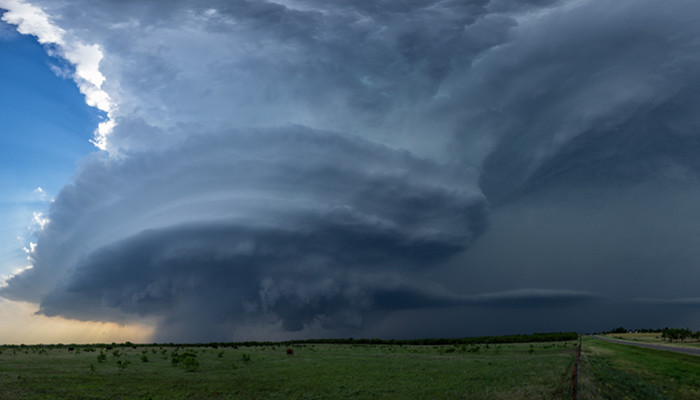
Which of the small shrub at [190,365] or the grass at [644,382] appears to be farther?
the small shrub at [190,365]

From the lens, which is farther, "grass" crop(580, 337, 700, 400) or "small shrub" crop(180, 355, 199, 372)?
"small shrub" crop(180, 355, 199, 372)

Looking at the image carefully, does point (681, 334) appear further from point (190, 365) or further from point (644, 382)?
point (190, 365)

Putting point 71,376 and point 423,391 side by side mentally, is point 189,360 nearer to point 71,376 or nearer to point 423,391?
point 71,376

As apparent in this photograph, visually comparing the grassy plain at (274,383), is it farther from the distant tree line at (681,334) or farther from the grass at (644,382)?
the distant tree line at (681,334)

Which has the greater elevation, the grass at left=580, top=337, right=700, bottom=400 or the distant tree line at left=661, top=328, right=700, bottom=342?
the grass at left=580, top=337, right=700, bottom=400

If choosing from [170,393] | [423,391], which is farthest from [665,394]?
[170,393]

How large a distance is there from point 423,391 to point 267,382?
1480 cm

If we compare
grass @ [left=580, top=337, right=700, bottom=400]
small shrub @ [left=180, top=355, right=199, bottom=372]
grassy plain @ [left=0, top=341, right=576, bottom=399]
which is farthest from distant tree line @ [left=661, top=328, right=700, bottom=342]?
small shrub @ [left=180, top=355, right=199, bottom=372]

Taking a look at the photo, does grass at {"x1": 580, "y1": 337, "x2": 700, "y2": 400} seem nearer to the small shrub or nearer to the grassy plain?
the grassy plain

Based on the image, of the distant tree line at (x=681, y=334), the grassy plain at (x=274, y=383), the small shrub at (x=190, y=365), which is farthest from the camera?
the distant tree line at (x=681, y=334)

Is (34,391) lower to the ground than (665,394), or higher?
higher

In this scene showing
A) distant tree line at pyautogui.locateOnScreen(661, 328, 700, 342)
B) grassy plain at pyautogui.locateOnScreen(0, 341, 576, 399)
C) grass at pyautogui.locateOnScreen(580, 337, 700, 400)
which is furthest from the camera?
distant tree line at pyautogui.locateOnScreen(661, 328, 700, 342)

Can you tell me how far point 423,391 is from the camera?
111 feet


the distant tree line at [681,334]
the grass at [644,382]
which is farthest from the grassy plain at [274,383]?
the distant tree line at [681,334]
